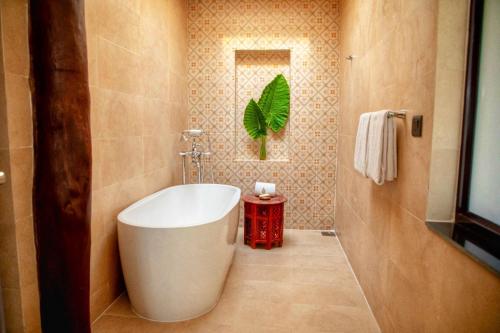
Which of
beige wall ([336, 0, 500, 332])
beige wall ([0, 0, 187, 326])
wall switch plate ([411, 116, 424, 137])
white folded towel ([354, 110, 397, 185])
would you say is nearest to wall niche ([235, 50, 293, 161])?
beige wall ([0, 0, 187, 326])

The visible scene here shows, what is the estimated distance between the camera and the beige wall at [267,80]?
3.63 m

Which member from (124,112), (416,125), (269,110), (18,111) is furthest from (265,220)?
(18,111)

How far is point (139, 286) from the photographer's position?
194cm

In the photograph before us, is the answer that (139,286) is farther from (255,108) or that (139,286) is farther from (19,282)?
(255,108)

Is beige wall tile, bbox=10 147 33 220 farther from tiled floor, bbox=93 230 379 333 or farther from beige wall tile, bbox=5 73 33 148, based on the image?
tiled floor, bbox=93 230 379 333

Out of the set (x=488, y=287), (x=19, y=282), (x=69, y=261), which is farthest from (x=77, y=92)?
(x=488, y=287)

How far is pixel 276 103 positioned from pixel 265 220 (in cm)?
148

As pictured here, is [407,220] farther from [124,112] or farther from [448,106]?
[124,112]

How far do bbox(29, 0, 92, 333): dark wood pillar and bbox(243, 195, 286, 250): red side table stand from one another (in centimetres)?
221

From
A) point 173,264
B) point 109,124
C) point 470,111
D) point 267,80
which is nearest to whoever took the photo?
point 470,111

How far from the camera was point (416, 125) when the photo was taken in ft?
4.83

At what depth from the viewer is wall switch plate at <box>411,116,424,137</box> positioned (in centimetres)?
144

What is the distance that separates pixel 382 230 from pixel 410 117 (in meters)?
0.78

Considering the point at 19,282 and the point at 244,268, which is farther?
the point at 244,268
